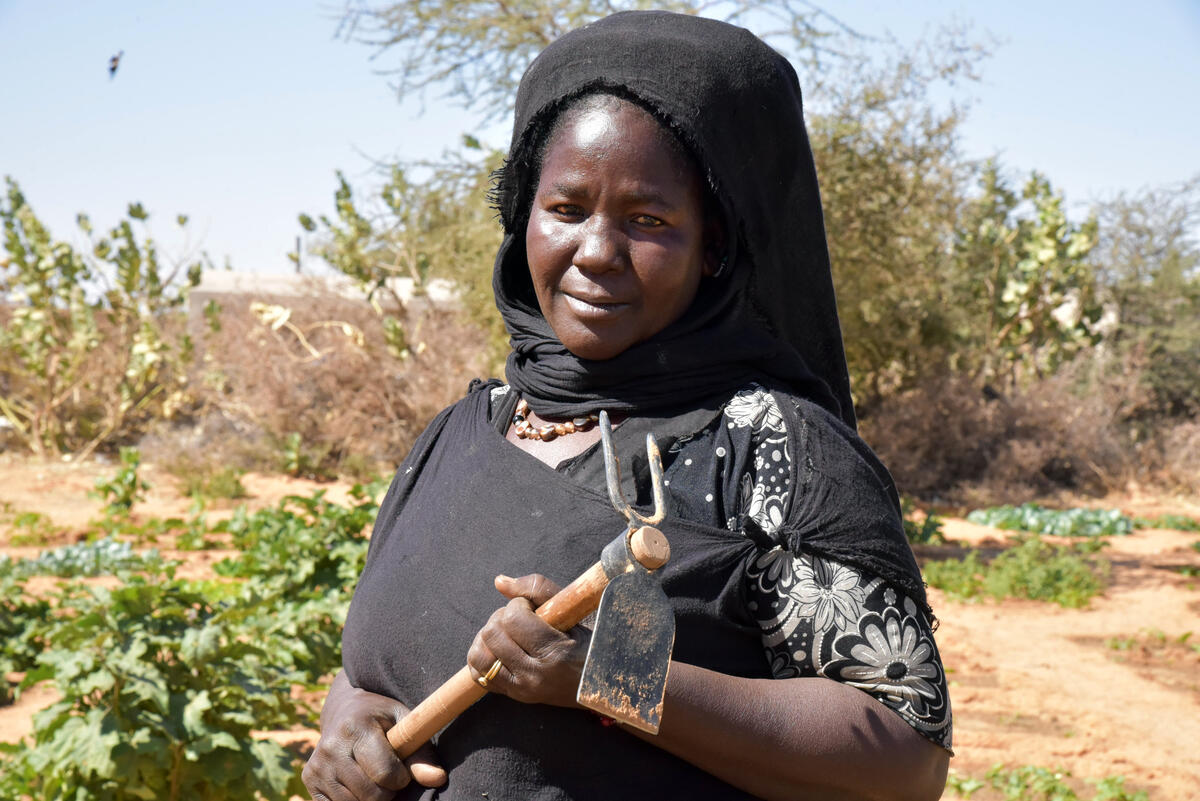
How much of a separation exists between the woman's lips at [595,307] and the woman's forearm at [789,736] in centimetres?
50

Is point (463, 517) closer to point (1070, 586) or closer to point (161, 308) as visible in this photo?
point (1070, 586)

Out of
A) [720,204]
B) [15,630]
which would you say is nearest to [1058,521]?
[15,630]

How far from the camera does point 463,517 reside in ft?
5.12

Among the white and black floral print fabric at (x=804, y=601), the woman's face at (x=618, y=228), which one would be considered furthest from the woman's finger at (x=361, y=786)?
the woman's face at (x=618, y=228)

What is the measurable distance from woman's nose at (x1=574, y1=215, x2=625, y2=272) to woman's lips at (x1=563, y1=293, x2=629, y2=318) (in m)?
0.05

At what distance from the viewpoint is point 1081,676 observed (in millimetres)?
6094

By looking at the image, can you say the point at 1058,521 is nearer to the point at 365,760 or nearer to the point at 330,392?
the point at 330,392

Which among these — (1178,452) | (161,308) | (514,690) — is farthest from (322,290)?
(514,690)

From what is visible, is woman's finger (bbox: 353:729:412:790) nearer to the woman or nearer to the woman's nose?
the woman

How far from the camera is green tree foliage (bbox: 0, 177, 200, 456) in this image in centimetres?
1390

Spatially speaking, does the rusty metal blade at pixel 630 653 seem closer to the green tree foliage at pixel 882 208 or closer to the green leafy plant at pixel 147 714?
the green leafy plant at pixel 147 714

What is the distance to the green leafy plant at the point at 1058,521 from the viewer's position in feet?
37.7

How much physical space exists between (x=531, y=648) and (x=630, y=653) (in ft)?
0.41

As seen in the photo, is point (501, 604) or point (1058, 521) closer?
point (501, 604)
